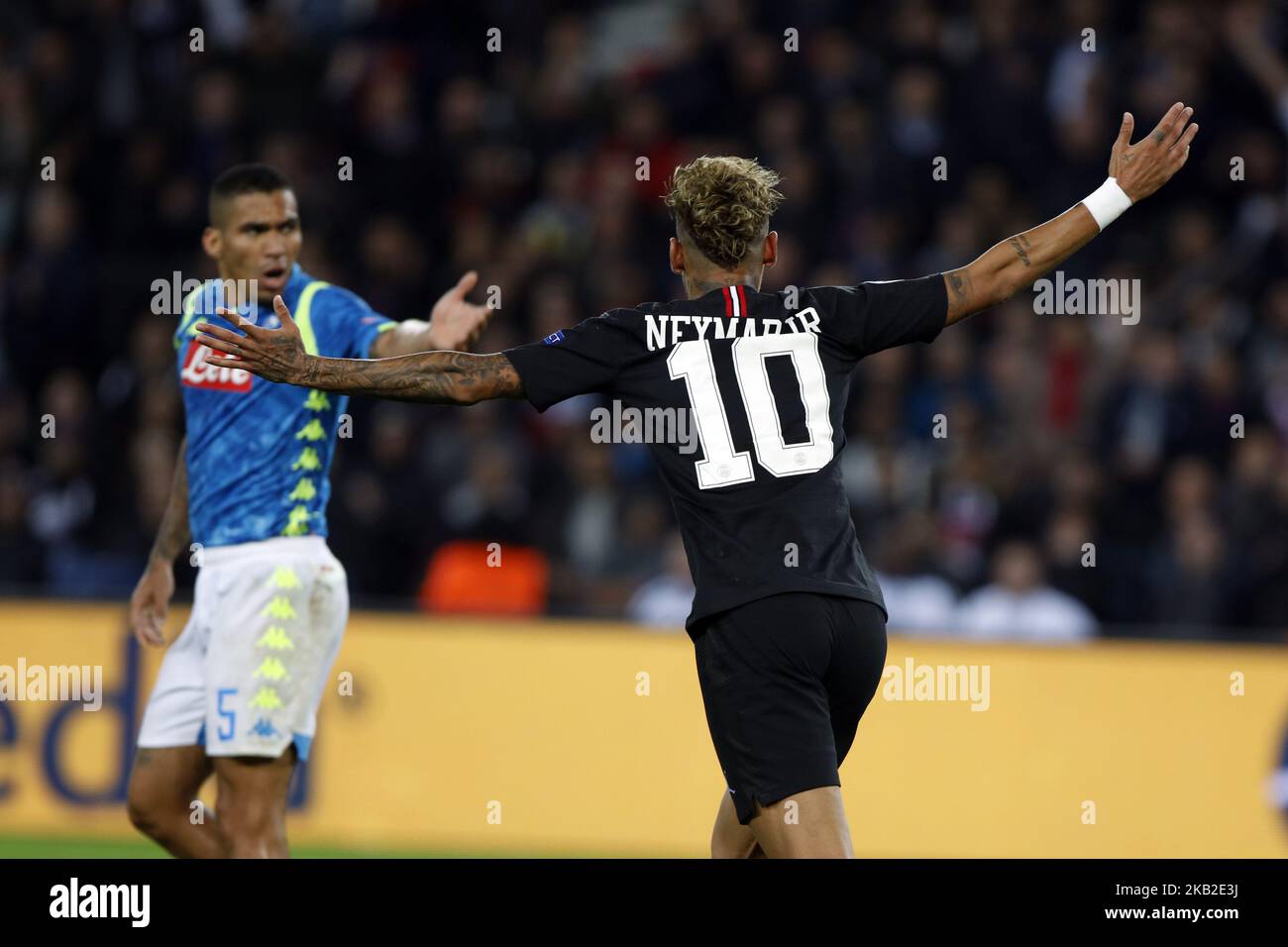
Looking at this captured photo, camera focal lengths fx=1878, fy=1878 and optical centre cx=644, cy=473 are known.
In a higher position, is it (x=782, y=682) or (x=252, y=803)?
(x=782, y=682)

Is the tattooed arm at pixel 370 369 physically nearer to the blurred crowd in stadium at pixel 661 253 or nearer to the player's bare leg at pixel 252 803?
the player's bare leg at pixel 252 803

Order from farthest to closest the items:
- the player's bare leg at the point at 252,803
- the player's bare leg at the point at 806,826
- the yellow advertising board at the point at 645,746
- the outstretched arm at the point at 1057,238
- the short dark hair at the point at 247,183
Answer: the yellow advertising board at the point at 645,746 < the short dark hair at the point at 247,183 < the player's bare leg at the point at 252,803 < the outstretched arm at the point at 1057,238 < the player's bare leg at the point at 806,826

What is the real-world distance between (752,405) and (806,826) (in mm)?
1219

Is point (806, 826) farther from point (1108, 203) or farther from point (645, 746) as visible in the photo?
point (645, 746)

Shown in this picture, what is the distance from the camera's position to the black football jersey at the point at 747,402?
5477 millimetres

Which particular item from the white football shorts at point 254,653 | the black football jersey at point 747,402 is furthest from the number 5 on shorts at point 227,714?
the black football jersey at point 747,402

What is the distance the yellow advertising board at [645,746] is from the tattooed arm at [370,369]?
216 inches

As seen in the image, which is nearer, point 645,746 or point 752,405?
point 752,405

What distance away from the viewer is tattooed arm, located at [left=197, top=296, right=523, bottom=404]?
5.54 meters

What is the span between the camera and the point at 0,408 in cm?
1358

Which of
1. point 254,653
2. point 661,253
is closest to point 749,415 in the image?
point 254,653

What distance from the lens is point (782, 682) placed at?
5391mm
